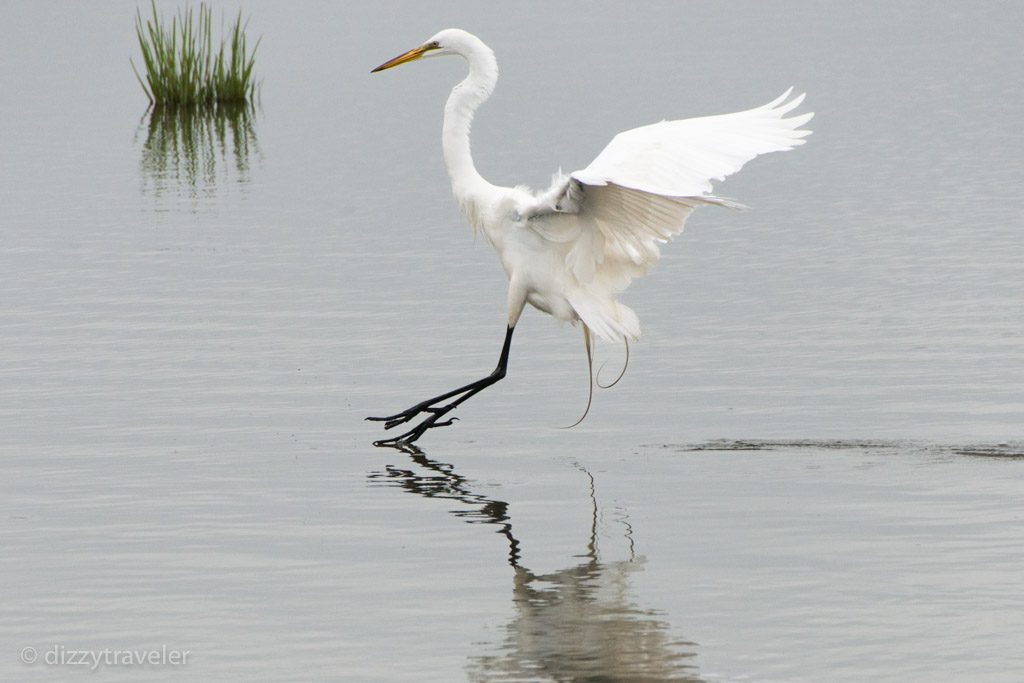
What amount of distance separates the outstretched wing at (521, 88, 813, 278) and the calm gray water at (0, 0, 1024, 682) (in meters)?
1.01

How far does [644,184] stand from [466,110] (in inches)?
63.3

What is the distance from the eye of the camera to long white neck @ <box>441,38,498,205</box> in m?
9.23

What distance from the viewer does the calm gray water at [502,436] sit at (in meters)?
6.05

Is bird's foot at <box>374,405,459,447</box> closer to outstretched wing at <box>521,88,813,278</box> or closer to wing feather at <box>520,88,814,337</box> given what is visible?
wing feather at <box>520,88,814,337</box>

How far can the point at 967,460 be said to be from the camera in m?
8.12

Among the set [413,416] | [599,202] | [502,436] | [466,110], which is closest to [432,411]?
[413,416]

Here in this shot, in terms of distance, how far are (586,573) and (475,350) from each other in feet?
14.9

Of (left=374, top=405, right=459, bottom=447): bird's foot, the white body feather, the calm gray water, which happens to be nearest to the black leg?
(left=374, top=405, right=459, bottom=447): bird's foot

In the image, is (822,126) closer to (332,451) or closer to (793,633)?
(332,451)

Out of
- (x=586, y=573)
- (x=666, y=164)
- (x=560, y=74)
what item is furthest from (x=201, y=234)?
(x=560, y=74)

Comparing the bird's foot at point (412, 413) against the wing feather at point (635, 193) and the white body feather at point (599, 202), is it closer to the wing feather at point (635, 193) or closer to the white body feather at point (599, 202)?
the white body feather at point (599, 202)

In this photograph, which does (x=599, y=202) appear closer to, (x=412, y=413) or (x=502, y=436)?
(x=502, y=436)

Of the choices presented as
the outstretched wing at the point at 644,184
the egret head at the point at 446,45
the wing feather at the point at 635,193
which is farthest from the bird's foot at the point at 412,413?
the egret head at the point at 446,45

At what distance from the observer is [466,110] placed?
9273 mm
